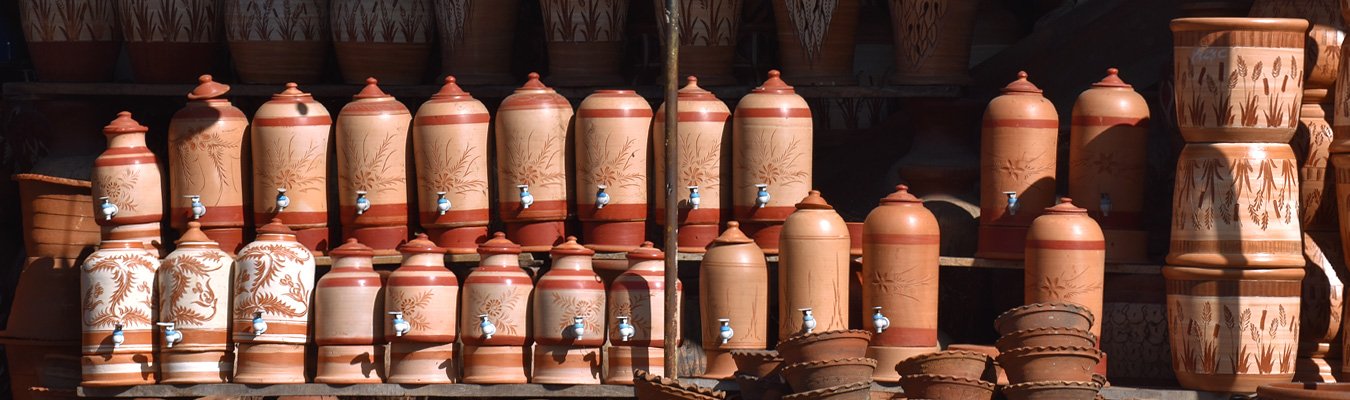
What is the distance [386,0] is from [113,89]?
1297mm

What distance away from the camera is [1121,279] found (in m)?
8.29

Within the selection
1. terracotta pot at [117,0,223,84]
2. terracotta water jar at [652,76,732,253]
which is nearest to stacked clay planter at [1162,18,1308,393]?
terracotta water jar at [652,76,732,253]

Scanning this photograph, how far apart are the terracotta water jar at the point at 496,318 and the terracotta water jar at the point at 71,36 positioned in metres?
2.23

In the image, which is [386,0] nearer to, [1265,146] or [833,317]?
[833,317]

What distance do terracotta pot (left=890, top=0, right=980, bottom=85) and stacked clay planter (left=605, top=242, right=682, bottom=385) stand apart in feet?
5.06

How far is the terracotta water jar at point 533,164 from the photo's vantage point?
8242mm

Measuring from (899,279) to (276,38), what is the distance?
2958mm

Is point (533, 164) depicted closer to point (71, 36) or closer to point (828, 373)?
point (828, 373)

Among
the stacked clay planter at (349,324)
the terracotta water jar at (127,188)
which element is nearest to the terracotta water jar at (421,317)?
the stacked clay planter at (349,324)

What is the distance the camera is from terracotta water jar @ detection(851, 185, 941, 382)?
7.97 m

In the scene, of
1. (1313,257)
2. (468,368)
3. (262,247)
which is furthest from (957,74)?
(262,247)

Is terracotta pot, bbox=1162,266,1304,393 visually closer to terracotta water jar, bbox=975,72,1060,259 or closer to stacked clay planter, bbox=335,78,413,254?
terracotta water jar, bbox=975,72,1060,259

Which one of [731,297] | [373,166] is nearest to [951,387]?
[731,297]

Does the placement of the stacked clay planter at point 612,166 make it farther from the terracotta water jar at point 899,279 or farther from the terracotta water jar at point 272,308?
the terracotta water jar at point 272,308
